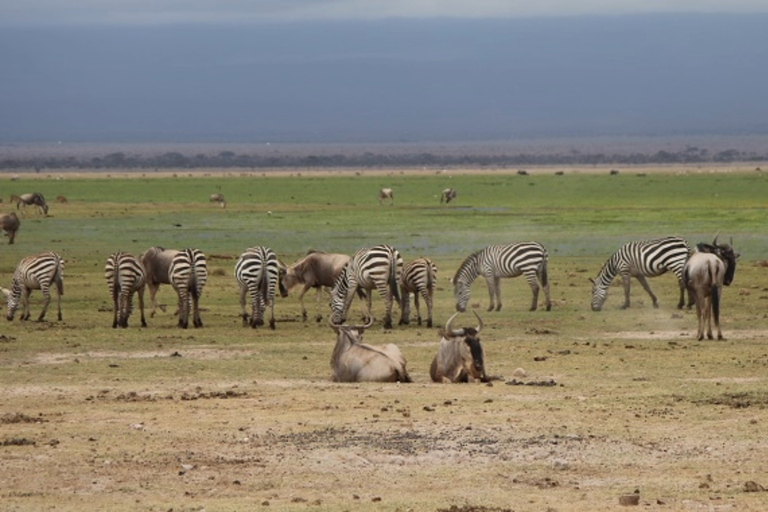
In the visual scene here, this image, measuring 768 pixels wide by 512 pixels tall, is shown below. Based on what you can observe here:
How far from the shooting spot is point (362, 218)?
52594 millimetres

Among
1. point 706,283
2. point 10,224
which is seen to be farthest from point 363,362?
point 10,224

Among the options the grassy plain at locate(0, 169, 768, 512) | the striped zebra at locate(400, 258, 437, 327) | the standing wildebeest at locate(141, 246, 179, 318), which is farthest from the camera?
the standing wildebeest at locate(141, 246, 179, 318)

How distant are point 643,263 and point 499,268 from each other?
239 cm

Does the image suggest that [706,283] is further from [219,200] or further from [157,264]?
[219,200]

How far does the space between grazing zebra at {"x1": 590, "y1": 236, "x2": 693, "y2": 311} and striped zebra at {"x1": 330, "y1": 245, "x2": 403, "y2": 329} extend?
3932mm

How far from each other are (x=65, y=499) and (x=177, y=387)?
18.5ft

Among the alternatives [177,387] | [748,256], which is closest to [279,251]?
[748,256]

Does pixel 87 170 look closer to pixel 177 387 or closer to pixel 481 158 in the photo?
pixel 481 158

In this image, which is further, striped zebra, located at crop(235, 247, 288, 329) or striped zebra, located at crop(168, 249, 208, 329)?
striped zebra, located at crop(235, 247, 288, 329)

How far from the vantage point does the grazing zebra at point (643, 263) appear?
86.2ft

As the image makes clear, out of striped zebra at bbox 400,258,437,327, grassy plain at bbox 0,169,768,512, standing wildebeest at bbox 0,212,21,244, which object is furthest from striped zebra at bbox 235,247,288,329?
standing wildebeest at bbox 0,212,21,244

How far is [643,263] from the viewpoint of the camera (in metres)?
26.6

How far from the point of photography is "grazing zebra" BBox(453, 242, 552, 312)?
26531mm

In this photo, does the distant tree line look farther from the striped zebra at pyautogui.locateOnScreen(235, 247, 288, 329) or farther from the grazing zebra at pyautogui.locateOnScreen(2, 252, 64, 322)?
the striped zebra at pyautogui.locateOnScreen(235, 247, 288, 329)
